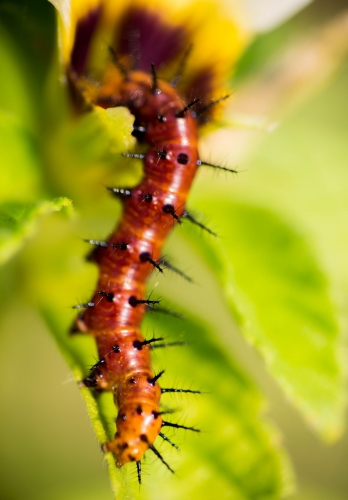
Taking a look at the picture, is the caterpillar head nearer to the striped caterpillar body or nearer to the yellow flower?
the striped caterpillar body

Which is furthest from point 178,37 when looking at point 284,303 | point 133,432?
point 133,432

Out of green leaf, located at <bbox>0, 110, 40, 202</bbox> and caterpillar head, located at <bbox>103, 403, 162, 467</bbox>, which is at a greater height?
green leaf, located at <bbox>0, 110, 40, 202</bbox>

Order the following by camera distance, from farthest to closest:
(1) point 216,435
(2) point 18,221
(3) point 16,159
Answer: (1) point 216,435 < (3) point 16,159 < (2) point 18,221

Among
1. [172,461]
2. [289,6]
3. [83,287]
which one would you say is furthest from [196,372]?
[289,6]

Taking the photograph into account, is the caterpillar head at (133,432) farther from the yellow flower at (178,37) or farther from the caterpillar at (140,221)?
the yellow flower at (178,37)

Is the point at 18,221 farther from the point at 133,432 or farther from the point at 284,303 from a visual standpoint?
the point at 284,303

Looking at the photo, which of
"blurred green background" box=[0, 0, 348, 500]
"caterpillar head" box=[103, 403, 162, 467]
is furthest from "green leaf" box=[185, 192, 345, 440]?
"caterpillar head" box=[103, 403, 162, 467]
